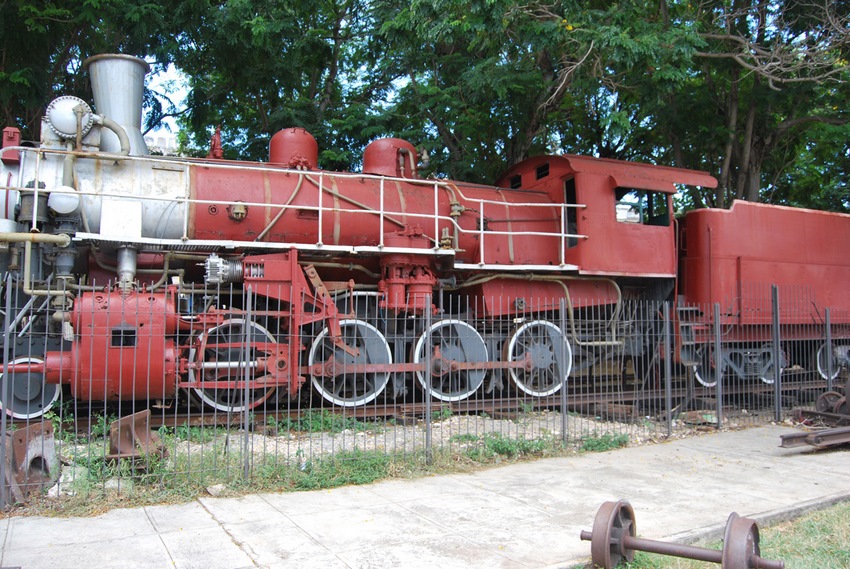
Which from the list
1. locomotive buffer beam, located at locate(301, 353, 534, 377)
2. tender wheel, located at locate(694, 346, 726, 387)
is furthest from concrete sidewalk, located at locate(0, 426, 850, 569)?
tender wheel, located at locate(694, 346, 726, 387)

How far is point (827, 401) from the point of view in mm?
9805

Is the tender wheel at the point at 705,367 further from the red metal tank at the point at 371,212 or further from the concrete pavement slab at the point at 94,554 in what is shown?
the concrete pavement slab at the point at 94,554

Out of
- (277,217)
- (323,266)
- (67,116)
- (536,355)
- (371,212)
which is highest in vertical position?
(67,116)

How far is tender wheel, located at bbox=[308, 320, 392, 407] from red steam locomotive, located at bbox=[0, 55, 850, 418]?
38 millimetres

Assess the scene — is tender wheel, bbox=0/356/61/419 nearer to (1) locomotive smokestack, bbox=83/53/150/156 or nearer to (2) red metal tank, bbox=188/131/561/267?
(2) red metal tank, bbox=188/131/561/267

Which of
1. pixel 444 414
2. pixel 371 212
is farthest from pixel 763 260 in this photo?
pixel 371 212

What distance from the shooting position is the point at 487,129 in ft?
54.2

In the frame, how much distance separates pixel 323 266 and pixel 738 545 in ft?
22.5

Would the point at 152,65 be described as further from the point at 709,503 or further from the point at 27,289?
the point at 709,503

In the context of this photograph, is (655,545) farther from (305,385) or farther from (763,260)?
(763,260)

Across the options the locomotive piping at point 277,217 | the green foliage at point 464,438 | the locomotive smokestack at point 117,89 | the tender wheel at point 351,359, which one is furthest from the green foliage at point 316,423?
the locomotive smokestack at point 117,89

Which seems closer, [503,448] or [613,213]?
[503,448]

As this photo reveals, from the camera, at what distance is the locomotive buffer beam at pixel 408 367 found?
28.1 feet

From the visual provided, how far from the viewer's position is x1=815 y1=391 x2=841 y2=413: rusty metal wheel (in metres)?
9.69
